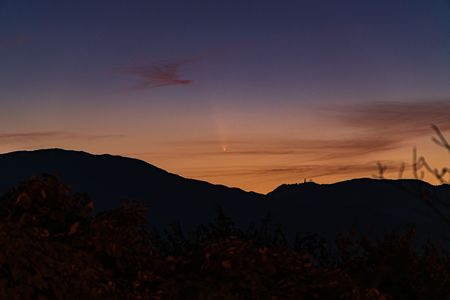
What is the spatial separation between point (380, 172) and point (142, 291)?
4.60 metres

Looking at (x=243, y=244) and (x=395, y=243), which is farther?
(x=395, y=243)

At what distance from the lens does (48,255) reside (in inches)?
434

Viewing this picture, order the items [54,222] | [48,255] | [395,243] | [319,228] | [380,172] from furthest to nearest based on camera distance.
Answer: [319,228] → [395,243] → [54,222] → [48,255] → [380,172]

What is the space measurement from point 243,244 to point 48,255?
3.29m

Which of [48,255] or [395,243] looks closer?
[48,255]

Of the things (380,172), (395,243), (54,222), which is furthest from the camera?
(395,243)

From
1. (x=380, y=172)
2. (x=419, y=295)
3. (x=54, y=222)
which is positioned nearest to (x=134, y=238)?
(x=54, y=222)

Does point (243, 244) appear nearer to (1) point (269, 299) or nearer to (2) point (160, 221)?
(1) point (269, 299)

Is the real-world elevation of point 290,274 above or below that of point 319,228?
above

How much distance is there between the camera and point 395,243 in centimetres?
2008

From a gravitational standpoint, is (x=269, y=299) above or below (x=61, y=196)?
below

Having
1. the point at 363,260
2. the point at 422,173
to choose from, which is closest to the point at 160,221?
the point at 363,260

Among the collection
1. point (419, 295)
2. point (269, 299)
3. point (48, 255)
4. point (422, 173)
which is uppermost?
point (422, 173)

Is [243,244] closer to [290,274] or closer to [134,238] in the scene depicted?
[290,274]
